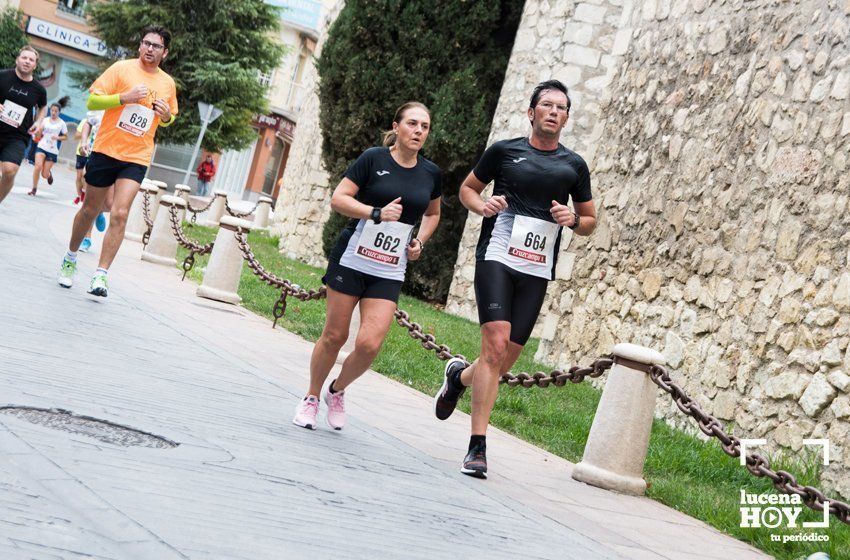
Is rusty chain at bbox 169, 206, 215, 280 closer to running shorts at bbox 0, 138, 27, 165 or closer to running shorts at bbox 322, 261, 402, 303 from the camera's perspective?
running shorts at bbox 0, 138, 27, 165

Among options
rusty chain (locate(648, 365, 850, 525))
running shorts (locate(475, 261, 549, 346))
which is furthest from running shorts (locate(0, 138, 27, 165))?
rusty chain (locate(648, 365, 850, 525))

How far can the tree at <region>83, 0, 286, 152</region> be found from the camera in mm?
39688

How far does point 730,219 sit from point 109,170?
502 cm

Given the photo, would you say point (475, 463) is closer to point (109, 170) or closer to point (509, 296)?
point (509, 296)

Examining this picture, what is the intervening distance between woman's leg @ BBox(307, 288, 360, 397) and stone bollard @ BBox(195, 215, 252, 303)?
21.2 feet

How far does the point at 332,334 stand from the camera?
6.66 metres

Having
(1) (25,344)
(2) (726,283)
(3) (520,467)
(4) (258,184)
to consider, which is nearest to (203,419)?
(1) (25,344)

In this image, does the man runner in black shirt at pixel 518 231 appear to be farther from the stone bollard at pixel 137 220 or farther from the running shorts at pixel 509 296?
the stone bollard at pixel 137 220

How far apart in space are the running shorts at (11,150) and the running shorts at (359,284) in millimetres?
7525

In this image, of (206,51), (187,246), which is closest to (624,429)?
(187,246)

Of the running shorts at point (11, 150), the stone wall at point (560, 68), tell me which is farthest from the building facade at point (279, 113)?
the running shorts at point (11, 150)

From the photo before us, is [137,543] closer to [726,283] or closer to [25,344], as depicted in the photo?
[25,344]

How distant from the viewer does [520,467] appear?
713 cm

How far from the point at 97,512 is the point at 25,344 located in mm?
3287
